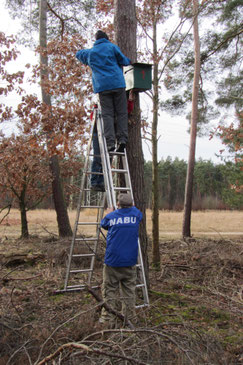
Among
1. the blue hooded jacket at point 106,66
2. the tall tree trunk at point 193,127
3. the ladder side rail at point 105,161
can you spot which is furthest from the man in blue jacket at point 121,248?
the tall tree trunk at point 193,127

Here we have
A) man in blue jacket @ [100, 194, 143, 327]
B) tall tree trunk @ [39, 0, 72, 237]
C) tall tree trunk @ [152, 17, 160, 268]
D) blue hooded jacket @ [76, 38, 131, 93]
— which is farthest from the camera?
tall tree trunk @ [39, 0, 72, 237]

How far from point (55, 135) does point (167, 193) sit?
53.6m

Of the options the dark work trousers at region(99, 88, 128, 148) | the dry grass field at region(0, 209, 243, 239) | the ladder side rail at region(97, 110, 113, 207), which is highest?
the dark work trousers at region(99, 88, 128, 148)

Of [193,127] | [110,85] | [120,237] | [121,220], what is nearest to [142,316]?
[120,237]

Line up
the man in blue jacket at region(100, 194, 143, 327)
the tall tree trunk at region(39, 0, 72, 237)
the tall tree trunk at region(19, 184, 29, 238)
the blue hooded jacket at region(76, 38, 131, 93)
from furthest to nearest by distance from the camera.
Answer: the tall tree trunk at region(19, 184, 29, 238)
the tall tree trunk at region(39, 0, 72, 237)
the blue hooded jacket at region(76, 38, 131, 93)
the man in blue jacket at region(100, 194, 143, 327)

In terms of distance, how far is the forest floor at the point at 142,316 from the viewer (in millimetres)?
2881

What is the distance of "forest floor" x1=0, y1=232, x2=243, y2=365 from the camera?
9.45 feet

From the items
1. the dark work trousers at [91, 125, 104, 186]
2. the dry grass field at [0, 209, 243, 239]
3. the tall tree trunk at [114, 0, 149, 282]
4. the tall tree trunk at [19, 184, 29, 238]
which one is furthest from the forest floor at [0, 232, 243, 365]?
the tall tree trunk at [19, 184, 29, 238]

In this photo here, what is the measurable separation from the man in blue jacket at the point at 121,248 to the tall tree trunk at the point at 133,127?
4.06ft

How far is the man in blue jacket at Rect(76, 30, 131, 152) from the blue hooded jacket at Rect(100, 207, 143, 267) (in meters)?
1.16

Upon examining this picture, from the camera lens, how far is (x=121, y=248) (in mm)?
4285

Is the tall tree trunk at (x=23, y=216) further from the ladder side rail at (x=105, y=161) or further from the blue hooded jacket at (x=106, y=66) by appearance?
the blue hooded jacket at (x=106, y=66)

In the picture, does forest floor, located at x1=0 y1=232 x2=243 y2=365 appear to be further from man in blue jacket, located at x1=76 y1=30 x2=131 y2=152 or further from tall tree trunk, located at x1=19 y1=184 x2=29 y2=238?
tall tree trunk, located at x1=19 y1=184 x2=29 y2=238

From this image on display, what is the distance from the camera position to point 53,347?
3.22m
